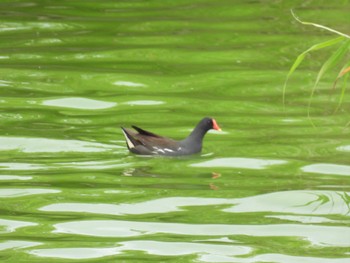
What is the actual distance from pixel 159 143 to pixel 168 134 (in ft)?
3.40

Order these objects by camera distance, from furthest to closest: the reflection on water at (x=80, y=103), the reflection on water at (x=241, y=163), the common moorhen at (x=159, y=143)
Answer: the reflection on water at (x=80, y=103) → the common moorhen at (x=159, y=143) → the reflection on water at (x=241, y=163)

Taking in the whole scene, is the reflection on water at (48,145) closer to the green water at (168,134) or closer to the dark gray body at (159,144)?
the green water at (168,134)

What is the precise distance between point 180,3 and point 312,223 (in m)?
9.17

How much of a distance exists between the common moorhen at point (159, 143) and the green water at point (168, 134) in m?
0.12

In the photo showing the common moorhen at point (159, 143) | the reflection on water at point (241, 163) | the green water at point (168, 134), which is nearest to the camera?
the green water at point (168, 134)

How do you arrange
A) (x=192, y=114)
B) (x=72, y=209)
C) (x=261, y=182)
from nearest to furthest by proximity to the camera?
(x=72, y=209) < (x=261, y=182) < (x=192, y=114)

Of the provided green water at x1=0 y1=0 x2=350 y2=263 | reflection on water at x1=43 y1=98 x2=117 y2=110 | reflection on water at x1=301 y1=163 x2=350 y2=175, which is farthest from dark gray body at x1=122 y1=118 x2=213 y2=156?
reflection on water at x1=43 y1=98 x2=117 y2=110

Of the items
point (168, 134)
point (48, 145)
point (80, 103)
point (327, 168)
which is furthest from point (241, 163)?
point (80, 103)

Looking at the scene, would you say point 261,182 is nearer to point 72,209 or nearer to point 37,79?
point 72,209

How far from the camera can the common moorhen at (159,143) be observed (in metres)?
11.9

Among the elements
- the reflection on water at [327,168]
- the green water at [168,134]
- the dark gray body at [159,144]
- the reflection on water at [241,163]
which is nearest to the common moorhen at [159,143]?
the dark gray body at [159,144]

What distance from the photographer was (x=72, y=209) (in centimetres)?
991

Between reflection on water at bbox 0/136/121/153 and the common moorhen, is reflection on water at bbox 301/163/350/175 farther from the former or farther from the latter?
reflection on water at bbox 0/136/121/153

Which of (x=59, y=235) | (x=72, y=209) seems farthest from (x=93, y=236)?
(x=72, y=209)
